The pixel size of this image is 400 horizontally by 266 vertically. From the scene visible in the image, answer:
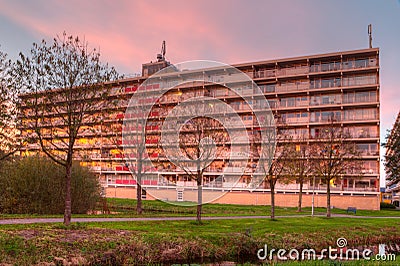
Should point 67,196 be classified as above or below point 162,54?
below

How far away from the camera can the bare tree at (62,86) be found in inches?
755

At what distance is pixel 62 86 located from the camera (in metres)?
19.3

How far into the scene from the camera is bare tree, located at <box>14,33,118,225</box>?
19188mm

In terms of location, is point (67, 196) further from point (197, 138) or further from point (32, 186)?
point (32, 186)

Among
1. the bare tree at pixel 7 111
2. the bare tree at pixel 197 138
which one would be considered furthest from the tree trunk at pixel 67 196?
the bare tree at pixel 197 138

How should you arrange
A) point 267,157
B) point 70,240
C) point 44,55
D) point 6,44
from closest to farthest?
point 70,240 → point 44,55 → point 6,44 → point 267,157

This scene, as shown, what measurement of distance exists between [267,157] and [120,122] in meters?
15.8

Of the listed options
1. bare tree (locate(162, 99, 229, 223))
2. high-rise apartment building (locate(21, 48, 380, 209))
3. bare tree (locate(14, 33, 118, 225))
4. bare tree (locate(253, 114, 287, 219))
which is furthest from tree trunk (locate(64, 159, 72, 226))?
high-rise apartment building (locate(21, 48, 380, 209))

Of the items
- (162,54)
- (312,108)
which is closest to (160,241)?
(312,108)

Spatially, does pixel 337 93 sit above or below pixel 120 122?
above

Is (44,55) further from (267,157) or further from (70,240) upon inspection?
(267,157)

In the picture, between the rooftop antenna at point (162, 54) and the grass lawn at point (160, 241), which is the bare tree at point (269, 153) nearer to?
the grass lawn at point (160, 241)

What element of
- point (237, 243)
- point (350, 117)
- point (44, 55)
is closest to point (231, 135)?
point (237, 243)

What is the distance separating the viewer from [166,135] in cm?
2834
